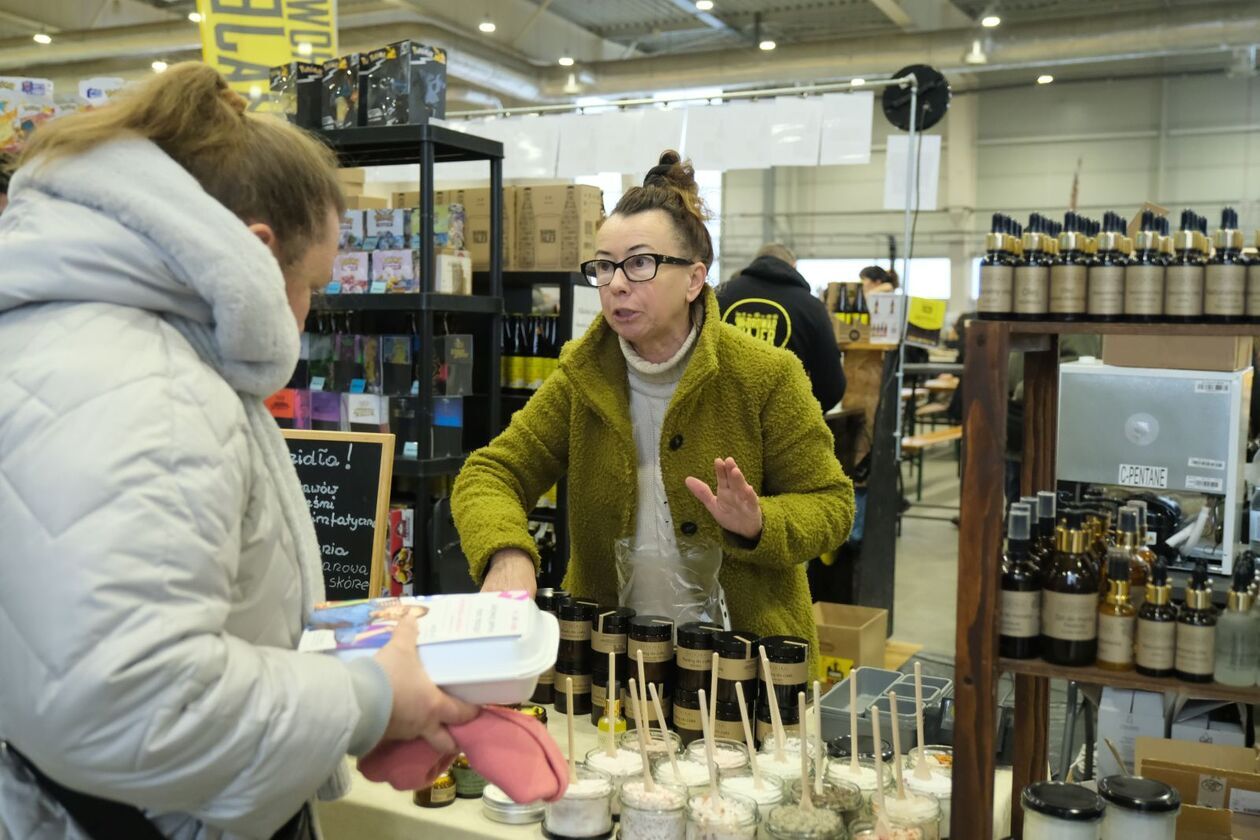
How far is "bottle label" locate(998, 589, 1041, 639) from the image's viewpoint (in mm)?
1543

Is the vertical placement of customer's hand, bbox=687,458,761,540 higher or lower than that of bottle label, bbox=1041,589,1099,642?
higher

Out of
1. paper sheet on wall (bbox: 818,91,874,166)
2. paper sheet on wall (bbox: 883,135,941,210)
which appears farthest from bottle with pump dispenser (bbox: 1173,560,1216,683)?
paper sheet on wall (bbox: 818,91,874,166)

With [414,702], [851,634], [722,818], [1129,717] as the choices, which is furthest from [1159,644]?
[851,634]

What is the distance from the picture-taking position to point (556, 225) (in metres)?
4.05

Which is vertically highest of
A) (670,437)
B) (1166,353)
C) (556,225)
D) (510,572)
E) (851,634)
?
(556,225)

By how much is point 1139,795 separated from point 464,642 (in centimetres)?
92

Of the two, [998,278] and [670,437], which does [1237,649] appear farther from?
[670,437]

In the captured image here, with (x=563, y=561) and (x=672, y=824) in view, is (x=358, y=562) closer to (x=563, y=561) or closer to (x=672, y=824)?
(x=672, y=824)

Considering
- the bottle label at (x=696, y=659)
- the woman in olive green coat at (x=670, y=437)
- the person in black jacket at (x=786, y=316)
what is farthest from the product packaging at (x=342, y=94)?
the bottle label at (x=696, y=659)

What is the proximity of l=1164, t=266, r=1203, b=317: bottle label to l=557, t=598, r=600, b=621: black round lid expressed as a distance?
111 centimetres

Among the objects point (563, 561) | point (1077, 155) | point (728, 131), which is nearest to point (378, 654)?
point (563, 561)

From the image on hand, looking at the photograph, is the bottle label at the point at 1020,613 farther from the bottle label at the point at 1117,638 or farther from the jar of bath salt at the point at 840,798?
the jar of bath salt at the point at 840,798

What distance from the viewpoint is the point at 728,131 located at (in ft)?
18.9

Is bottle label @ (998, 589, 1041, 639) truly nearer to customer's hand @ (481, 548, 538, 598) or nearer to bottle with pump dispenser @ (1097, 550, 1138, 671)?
bottle with pump dispenser @ (1097, 550, 1138, 671)
